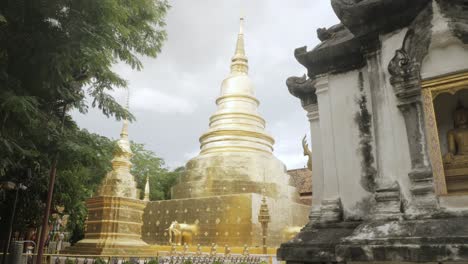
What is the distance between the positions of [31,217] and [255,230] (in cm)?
779

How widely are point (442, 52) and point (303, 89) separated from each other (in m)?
2.39

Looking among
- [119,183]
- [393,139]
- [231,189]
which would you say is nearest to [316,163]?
[393,139]

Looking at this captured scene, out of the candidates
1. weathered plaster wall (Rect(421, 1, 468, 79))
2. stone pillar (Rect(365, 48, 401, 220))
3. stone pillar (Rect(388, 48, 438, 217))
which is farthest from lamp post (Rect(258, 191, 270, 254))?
weathered plaster wall (Rect(421, 1, 468, 79))

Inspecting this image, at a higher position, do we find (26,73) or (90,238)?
(26,73)

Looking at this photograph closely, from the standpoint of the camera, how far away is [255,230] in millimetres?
14906

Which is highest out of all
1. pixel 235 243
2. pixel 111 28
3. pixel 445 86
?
pixel 111 28

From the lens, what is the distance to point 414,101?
450cm

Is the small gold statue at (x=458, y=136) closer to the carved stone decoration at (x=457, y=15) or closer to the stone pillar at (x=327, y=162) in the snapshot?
the carved stone decoration at (x=457, y=15)

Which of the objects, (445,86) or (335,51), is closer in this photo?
(445,86)

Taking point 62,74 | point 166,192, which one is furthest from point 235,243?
point 166,192

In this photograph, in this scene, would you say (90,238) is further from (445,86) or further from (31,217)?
(445,86)

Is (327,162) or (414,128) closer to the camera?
(414,128)

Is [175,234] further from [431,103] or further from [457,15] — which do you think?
[457,15]

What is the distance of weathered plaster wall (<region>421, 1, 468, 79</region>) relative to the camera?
4.43m
